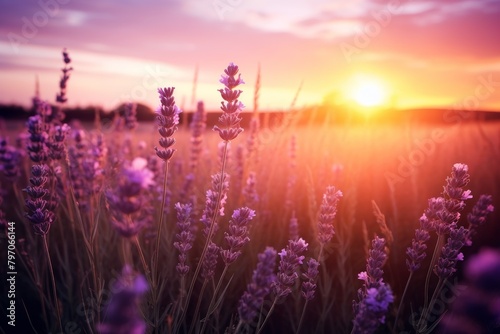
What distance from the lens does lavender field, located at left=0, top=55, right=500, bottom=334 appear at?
4.71ft

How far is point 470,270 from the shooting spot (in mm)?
820

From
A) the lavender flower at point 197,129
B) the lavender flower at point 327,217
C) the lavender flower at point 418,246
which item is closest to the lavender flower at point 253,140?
the lavender flower at point 197,129

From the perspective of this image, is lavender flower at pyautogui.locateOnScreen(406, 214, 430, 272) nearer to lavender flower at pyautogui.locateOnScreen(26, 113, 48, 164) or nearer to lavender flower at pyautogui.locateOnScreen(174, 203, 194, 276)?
lavender flower at pyautogui.locateOnScreen(174, 203, 194, 276)

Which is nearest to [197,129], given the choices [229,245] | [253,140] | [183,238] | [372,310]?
[253,140]

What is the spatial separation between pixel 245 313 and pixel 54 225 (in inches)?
110

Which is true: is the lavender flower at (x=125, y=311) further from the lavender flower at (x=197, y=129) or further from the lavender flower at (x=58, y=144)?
the lavender flower at (x=197, y=129)

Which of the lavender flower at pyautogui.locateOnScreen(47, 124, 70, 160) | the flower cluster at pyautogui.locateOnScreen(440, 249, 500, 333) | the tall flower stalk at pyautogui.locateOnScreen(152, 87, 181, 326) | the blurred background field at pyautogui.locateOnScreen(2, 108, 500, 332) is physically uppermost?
the tall flower stalk at pyautogui.locateOnScreen(152, 87, 181, 326)

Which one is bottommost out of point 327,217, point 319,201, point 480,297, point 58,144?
point 319,201

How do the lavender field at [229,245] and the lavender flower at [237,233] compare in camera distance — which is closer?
the lavender field at [229,245]

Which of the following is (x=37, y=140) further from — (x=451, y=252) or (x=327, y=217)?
(x=451, y=252)

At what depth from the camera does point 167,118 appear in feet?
5.68

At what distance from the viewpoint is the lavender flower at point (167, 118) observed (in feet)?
5.60

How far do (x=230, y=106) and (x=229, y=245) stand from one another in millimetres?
787

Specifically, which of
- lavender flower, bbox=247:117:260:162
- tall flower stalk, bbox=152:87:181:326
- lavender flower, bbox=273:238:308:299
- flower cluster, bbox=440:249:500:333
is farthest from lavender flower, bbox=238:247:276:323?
lavender flower, bbox=247:117:260:162
